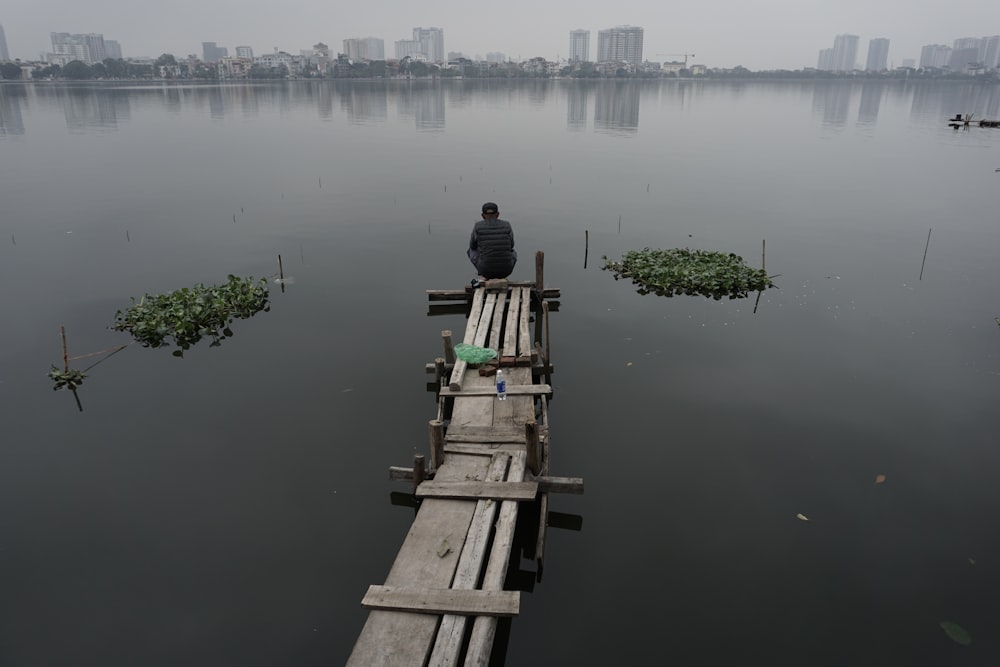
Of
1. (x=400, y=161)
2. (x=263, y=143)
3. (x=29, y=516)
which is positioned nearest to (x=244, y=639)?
(x=29, y=516)

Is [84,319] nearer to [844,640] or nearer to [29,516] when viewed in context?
[29,516]

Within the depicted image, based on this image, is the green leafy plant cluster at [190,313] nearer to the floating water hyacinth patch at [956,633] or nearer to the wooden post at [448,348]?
the wooden post at [448,348]

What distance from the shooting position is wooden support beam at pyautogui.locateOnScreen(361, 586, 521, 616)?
6809 millimetres

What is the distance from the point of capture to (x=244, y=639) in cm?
781

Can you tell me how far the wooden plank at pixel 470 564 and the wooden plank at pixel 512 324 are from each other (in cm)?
382

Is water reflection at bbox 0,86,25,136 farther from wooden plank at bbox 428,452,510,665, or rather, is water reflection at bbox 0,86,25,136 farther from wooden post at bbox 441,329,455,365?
wooden plank at bbox 428,452,510,665

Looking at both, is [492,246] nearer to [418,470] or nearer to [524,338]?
[524,338]

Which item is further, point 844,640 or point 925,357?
point 925,357

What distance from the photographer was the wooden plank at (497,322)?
13883 mm

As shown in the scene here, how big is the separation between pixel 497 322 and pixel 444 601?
8717 mm

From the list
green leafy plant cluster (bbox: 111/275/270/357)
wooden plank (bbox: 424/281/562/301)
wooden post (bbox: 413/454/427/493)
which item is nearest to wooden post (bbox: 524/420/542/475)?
wooden post (bbox: 413/454/427/493)

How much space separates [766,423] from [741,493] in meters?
2.47

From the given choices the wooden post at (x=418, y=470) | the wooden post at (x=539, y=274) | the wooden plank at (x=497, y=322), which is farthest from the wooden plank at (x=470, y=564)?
the wooden post at (x=539, y=274)

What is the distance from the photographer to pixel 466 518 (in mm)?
8391
